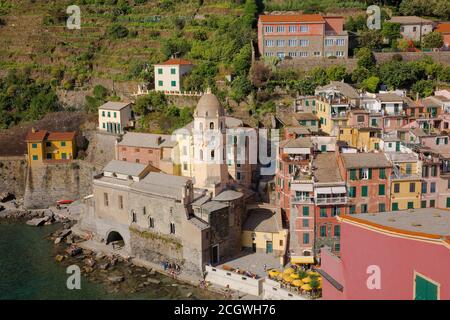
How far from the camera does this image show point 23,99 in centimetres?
4975

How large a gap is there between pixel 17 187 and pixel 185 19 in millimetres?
20725

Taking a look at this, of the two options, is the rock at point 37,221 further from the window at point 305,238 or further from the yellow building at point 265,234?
the window at point 305,238

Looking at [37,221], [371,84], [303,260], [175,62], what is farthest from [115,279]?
[371,84]

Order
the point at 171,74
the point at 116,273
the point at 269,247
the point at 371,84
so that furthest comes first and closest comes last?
1. the point at 171,74
2. the point at 371,84
3. the point at 269,247
4. the point at 116,273

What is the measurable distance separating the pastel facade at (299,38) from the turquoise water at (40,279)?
20936 millimetres

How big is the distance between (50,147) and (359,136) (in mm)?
21392

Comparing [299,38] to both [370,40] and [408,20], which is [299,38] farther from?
[408,20]

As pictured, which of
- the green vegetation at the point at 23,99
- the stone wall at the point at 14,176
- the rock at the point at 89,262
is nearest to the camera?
the rock at the point at 89,262

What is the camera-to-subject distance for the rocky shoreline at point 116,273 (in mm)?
27252

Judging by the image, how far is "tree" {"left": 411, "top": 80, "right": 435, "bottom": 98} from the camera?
40.2m

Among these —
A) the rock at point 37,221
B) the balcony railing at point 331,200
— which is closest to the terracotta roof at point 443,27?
the balcony railing at point 331,200

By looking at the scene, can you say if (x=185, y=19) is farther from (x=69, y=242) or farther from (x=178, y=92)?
(x=69, y=242)

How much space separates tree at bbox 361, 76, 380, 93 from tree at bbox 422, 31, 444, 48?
824 centimetres

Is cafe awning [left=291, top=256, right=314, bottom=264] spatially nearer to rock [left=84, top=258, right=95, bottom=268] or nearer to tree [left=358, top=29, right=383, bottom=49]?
rock [left=84, top=258, right=95, bottom=268]
